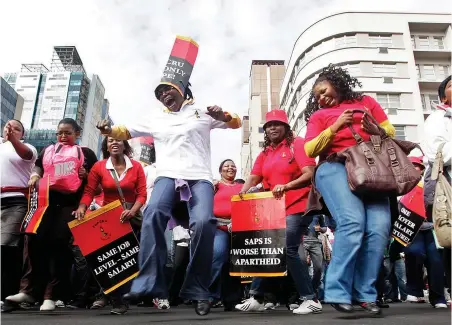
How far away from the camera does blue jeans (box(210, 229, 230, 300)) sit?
14.1ft

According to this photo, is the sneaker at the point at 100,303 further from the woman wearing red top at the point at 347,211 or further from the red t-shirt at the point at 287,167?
the woman wearing red top at the point at 347,211

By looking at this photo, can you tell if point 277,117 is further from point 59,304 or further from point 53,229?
point 59,304

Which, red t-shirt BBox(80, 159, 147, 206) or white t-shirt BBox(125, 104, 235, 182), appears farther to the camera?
red t-shirt BBox(80, 159, 147, 206)

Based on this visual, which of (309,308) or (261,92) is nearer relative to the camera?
(309,308)

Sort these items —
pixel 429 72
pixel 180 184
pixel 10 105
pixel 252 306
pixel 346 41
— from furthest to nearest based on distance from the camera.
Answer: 1. pixel 10 105
2. pixel 429 72
3. pixel 346 41
4. pixel 252 306
5. pixel 180 184

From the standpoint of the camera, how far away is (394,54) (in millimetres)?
31656

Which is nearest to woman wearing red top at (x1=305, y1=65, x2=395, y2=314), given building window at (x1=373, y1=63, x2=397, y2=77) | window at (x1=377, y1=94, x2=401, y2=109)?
window at (x1=377, y1=94, x2=401, y2=109)

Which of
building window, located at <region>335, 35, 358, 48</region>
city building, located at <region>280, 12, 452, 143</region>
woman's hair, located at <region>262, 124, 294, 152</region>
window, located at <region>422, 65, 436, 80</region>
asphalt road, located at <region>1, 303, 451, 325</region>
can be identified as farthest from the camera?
window, located at <region>422, 65, 436, 80</region>

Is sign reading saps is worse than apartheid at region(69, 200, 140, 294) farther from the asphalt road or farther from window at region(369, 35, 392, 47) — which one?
window at region(369, 35, 392, 47)

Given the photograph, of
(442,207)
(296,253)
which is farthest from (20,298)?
(442,207)

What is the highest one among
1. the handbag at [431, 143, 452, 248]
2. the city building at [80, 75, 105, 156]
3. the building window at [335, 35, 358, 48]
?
the city building at [80, 75, 105, 156]

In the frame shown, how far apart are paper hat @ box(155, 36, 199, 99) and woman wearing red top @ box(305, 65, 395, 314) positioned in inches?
45.3

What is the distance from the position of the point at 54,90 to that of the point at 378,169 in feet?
352

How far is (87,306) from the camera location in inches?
173
